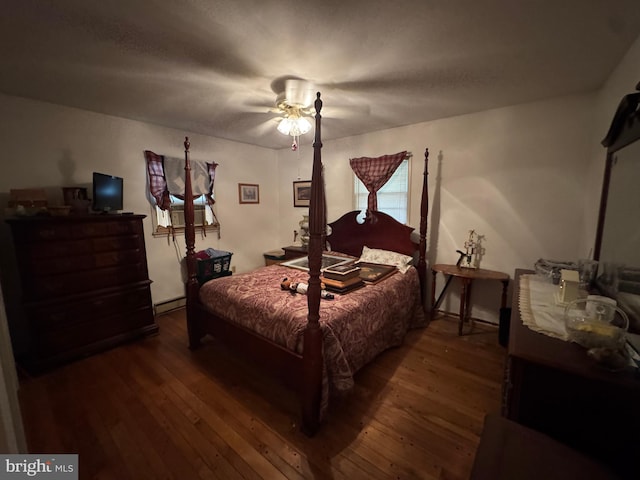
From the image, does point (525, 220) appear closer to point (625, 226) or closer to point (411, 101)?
point (625, 226)

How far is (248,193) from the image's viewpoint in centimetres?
428

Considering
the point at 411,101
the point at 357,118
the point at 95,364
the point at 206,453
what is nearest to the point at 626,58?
the point at 411,101

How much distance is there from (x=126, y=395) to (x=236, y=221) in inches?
104

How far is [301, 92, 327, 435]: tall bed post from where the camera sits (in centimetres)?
151

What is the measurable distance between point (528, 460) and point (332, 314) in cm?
115

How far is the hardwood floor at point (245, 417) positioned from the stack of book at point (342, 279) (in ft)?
2.41

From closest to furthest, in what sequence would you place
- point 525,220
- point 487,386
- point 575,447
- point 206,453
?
point 575,447 → point 206,453 → point 487,386 → point 525,220

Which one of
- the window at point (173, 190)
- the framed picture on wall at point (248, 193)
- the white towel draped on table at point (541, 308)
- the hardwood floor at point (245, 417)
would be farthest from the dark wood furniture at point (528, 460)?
the framed picture on wall at point (248, 193)

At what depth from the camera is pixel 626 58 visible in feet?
5.51

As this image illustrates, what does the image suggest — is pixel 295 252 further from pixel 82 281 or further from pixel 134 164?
pixel 82 281

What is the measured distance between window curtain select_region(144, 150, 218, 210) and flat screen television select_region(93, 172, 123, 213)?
0.45 metres

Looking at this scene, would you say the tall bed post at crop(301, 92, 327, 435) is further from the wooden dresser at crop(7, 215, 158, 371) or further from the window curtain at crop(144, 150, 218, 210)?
the window curtain at crop(144, 150, 218, 210)

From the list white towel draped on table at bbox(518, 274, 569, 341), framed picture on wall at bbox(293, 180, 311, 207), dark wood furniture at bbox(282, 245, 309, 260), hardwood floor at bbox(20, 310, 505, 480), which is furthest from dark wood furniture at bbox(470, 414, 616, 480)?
framed picture on wall at bbox(293, 180, 311, 207)

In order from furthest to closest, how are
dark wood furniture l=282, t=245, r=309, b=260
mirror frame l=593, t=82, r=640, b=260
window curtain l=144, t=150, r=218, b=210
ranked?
dark wood furniture l=282, t=245, r=309, b=260, window curtain l=144, t=150, r=218, b=210, mirror frame l=593, t=82, r=640, b=260
